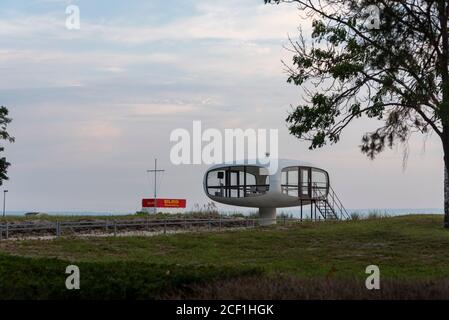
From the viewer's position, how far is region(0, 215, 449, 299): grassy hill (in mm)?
9328

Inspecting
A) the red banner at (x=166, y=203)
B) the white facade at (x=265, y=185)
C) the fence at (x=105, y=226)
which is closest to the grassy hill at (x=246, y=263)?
the fence at (x=105, y=226)

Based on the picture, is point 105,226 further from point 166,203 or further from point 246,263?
point 166,203

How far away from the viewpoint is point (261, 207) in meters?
42.6

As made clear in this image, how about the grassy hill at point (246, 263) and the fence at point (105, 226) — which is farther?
the fence at point (105, 226)

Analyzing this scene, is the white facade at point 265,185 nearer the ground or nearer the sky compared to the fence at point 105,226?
nearer the sky

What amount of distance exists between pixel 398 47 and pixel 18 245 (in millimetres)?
14718

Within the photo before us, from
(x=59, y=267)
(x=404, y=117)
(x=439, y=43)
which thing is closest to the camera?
(x=59, y=267)

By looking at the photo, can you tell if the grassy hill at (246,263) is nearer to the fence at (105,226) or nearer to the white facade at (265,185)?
the fence at (105,226)

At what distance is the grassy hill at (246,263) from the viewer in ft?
30.6

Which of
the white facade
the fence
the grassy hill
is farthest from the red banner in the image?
the grassy hill

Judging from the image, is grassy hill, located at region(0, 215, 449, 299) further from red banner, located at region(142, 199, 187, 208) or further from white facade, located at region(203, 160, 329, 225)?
red banner, located at region(142, 199, 187, 208)
